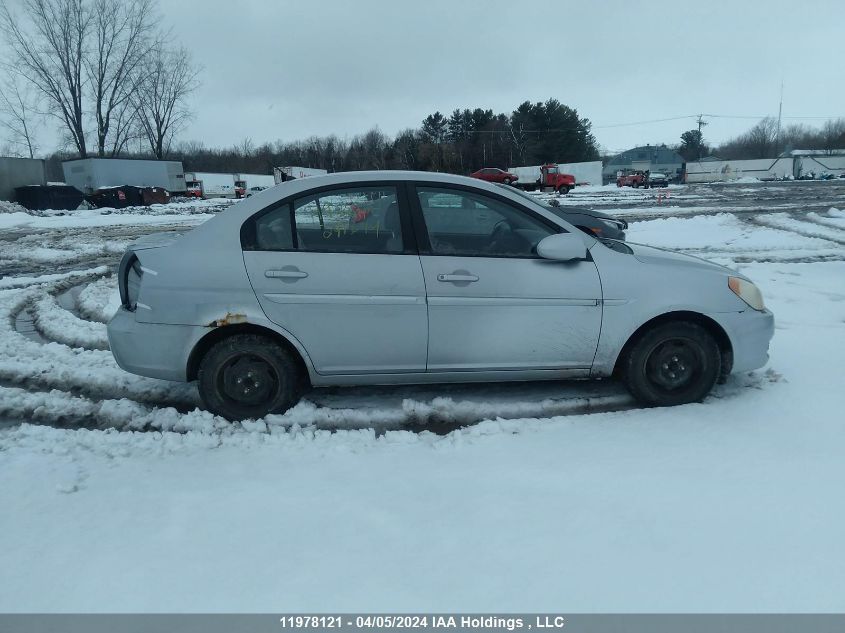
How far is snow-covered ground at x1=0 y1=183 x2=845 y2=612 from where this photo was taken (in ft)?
7.50

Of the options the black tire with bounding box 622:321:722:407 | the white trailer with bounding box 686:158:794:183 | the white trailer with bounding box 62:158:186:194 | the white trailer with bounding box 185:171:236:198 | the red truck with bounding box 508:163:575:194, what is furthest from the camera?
the white trailer with bounding box 686:158:794:183

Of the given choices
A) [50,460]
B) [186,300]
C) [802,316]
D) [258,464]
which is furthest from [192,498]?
[802,316]

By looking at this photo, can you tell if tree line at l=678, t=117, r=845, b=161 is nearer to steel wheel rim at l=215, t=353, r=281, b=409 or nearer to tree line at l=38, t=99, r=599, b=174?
tree line at l=38, t=99, r=599, b=174

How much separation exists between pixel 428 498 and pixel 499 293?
1458 mm

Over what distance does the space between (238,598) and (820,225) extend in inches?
659

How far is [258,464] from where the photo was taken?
329 centimetres

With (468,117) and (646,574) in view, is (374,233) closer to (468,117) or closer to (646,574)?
(646,574)

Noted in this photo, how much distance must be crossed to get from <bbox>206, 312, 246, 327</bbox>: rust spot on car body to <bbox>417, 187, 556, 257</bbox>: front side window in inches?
51.8

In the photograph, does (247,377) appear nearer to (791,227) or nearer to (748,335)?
(748,335)

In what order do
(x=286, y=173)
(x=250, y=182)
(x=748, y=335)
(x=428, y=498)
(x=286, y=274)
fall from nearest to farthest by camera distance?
1. (x=428, y=498)
2. (x=286, y=274)
3. (x=748, y=335)
4. (x=286, y=173)
5. (x=250, y=182)

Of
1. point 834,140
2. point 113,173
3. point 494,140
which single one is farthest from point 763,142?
point 113,173

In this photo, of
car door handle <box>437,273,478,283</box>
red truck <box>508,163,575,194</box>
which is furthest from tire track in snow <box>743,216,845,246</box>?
red truck <box>508,163,575,194</box>

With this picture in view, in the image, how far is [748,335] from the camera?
3969 millimetres

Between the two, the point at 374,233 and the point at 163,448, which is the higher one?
the point at 374,233
